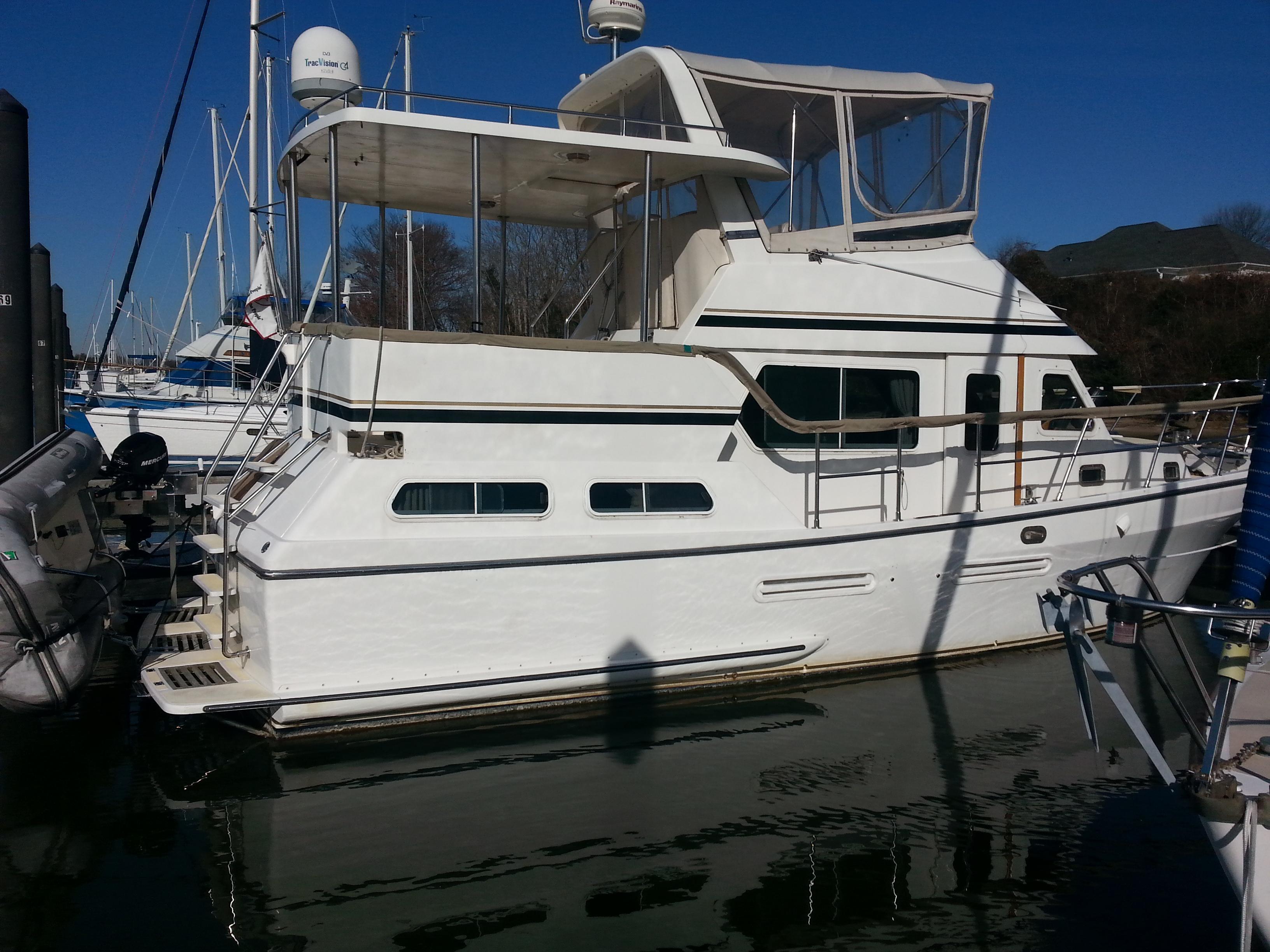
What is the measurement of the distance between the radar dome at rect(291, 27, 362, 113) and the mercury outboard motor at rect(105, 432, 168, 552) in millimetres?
3518

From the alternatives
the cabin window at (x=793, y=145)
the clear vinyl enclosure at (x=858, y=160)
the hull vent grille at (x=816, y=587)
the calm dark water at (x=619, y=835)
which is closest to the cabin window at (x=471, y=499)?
the calm dark water at (x=619, y=835)

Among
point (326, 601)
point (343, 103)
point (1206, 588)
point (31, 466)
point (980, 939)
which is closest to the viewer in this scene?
point (980, 939)

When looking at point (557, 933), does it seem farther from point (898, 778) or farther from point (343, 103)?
point (343, 103)

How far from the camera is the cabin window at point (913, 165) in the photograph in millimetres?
7461

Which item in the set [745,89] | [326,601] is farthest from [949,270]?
[326,601]

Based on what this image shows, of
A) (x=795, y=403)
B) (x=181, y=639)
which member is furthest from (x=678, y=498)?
(x=181, y=639)

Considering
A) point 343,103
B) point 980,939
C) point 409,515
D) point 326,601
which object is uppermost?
point 343,103

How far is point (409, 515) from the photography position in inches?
230

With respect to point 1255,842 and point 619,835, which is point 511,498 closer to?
point 619,835

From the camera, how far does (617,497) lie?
6.30 m

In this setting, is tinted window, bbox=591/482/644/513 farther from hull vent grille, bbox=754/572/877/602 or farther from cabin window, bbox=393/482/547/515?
hull vent grille, bbox=754/572/877/602

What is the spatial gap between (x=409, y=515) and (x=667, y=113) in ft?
12.4

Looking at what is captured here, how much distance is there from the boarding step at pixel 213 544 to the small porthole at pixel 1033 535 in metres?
5.67

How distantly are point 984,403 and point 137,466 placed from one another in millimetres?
7413
